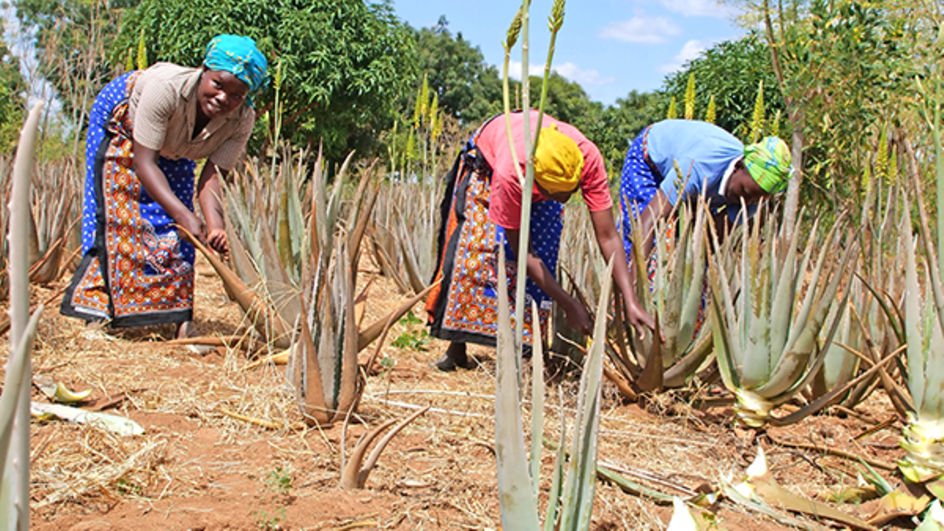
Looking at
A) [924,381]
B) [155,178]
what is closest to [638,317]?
[924,381]

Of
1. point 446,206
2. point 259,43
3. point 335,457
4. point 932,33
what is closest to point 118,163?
point 446,206

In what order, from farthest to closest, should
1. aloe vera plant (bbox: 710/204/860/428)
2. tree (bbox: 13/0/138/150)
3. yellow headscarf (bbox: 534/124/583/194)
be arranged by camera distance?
1. tree (bbox: 13/0/138/150)
2. yellow headscarf (bbox: 534/124/583/194)
3. aloe vera plant (bbox: 710/204/860/428)

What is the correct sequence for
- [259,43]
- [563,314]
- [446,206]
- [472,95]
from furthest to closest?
[472,95], [259,43], [446,206], [563,314]

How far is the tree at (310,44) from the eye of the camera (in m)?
10.5

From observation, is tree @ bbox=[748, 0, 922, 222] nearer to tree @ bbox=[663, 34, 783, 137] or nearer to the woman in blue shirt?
the woman in blue shirt

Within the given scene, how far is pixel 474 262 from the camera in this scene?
329cm

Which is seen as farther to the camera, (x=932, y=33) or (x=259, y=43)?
(x=259, y=43)

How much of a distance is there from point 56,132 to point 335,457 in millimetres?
13366

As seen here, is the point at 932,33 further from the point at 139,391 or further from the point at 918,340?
the point at 139,391

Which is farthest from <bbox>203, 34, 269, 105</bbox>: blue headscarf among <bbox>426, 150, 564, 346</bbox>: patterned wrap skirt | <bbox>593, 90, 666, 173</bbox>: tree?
<bbox>593, 90, 666, 173</bbox>: tree

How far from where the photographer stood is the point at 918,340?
1912 mm

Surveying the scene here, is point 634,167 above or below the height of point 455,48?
below

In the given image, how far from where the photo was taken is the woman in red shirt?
270 centimetres

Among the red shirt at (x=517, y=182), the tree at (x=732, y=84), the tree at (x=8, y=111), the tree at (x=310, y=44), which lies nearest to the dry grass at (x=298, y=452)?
the red shirt at (x=517, y=182)
